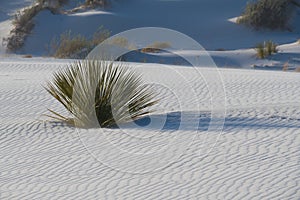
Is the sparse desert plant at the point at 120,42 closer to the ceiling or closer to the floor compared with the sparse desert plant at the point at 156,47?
closer to the ceiling

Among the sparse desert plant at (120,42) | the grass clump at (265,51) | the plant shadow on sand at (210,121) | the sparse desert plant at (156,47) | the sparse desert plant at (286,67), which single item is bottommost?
the sparse desert plant at (286,67)

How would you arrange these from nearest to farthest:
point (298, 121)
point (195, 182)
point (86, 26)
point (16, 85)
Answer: point (195, 182), point (298, 121), point (16, 85), point (86, 26)

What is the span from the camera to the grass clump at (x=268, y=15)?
37844mm

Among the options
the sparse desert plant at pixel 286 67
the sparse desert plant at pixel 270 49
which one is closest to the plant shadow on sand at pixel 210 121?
the sparse desert plant at pixel 286 67

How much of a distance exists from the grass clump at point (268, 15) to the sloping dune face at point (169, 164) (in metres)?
21.8

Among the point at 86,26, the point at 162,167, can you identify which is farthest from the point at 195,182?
the point at 86,26

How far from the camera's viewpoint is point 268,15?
3803 cm

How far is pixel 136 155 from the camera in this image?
10.8 metres

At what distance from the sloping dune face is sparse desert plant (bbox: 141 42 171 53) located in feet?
41.8

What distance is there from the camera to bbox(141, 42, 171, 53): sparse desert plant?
29062 mm

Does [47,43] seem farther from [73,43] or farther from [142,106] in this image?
[142,106]

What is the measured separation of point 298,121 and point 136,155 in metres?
3.38

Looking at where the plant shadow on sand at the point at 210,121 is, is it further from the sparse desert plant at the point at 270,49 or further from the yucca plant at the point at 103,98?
the sparse desert plant at the point at 270,49

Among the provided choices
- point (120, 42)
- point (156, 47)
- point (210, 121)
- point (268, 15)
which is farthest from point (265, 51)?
point (210, 121)
